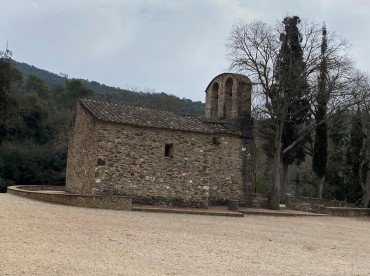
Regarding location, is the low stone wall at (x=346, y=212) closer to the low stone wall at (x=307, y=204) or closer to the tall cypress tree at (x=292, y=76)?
the low stone wall at (x=307, y=204)

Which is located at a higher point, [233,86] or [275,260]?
[233,86]

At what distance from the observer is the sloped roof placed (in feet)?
65.5

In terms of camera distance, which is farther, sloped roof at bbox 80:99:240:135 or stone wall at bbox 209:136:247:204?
stone wall at bbox 209:136:247:204

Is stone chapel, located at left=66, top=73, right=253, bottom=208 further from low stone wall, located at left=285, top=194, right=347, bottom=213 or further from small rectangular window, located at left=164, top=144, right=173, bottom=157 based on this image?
low stone wall, located at left=285, top=194, right=347, bottom=213

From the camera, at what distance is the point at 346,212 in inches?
1034

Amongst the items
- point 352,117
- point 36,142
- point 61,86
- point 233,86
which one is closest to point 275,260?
point 233,86

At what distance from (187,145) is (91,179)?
4.67 meters

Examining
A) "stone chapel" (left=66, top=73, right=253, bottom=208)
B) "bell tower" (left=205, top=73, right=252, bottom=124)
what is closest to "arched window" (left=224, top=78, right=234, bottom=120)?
"bell tower" (left=205, top=73, right=252, bottom=124)

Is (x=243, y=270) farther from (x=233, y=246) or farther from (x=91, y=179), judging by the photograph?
(x=91, y=179)

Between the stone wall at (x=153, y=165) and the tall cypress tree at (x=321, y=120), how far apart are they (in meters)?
9.04

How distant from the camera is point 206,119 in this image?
80.6ft

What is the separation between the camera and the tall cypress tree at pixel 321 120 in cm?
2689

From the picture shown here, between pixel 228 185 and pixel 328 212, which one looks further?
pixel 328 212

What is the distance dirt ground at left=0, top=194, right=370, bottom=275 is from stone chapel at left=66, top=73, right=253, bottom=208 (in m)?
4.26
